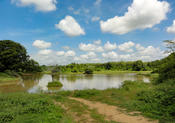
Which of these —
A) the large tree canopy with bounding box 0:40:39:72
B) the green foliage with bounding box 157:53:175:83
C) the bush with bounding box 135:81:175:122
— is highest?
the large tree canopy with bounding box 0:40:39:72

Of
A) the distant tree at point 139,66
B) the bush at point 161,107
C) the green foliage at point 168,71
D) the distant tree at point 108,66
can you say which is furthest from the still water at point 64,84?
the distant tree at point 108,66

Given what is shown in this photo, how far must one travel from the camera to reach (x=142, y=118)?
427 centimetres

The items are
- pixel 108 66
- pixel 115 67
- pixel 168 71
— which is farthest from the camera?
pixel 108 66

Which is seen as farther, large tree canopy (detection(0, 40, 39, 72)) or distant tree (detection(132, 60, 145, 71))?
distant tree (detection(132, 60, 145, 71))

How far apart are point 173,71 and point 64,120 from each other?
34.8 feet

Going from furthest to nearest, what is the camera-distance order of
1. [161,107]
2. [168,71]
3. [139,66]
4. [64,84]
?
[139,66]
[64,84]
[168,71]
[161,107]

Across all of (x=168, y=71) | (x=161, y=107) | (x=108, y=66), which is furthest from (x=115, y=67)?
(x=161, y=107)

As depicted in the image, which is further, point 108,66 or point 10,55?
point 108,66

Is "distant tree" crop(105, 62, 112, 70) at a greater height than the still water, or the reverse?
"distant tree" crop(105, 62, 112, 70)

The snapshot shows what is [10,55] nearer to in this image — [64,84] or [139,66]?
[64,84]

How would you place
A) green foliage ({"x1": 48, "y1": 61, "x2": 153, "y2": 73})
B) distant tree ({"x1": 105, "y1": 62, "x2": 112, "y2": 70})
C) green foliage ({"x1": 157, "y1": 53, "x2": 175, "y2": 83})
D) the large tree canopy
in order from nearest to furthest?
green foliage ({"x1": 157, "y1": 53, "x2": 175, "y2": 83}) < the large tree canopy < green foliage ({"x1": 48, "y1": 61, "x2": 153, "y2": 73}) < distant tree ({"x1": 105, "y1": 62, "x2": 112, "y2": 70})

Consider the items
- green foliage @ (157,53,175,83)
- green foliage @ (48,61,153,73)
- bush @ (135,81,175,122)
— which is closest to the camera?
bush @ (135,81,175,122)

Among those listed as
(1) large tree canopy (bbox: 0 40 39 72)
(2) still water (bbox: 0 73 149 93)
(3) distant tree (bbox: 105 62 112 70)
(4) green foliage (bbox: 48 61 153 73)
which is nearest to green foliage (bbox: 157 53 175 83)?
(2) still water (bbox: 0 73 149 93)

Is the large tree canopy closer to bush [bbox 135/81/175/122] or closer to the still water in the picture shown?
the still water
